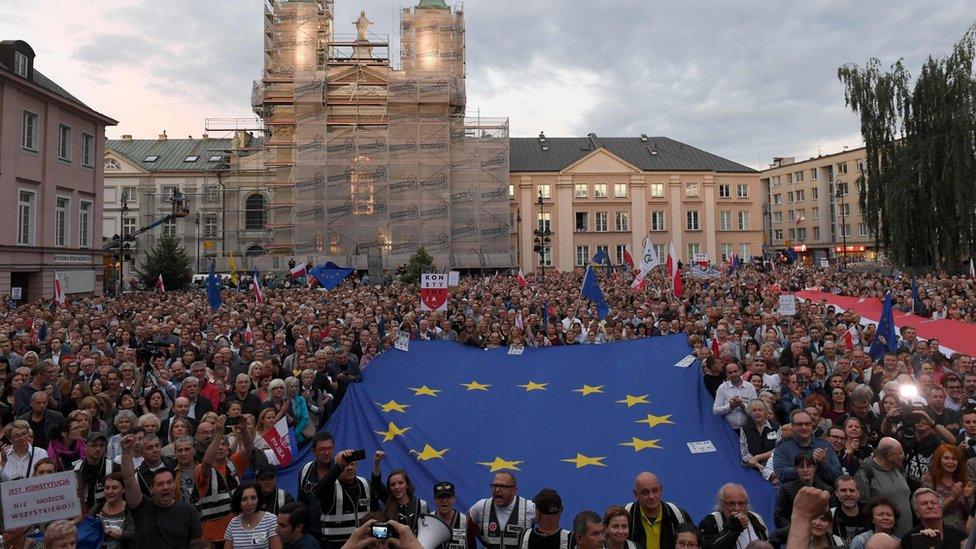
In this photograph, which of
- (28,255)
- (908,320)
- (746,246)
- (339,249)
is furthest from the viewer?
(746,246)

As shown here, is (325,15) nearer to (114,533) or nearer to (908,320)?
(908,320)

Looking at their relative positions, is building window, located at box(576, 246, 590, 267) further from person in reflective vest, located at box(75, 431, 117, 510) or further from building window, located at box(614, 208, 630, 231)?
person in reflective vest, located at box(75, 431, 117, 510)

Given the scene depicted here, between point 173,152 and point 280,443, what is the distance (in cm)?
6795

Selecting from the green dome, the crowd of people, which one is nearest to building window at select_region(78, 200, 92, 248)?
the crowd of people

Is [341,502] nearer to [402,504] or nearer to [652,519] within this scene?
[402,504]

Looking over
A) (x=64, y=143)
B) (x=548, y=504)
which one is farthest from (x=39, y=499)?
(x=64, y=143)

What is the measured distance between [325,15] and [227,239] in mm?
21283

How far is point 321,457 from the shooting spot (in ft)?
19.7

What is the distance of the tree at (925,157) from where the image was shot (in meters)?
32.7

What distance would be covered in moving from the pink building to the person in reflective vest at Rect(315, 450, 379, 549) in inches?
1166

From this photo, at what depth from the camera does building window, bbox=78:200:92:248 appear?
3547cm

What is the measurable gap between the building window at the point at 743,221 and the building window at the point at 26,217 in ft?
184

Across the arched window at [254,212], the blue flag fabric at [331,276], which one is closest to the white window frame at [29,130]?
the blue flag fabric at [331,276]

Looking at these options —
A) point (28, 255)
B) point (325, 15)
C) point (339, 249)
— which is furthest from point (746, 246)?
point (28, 255)
